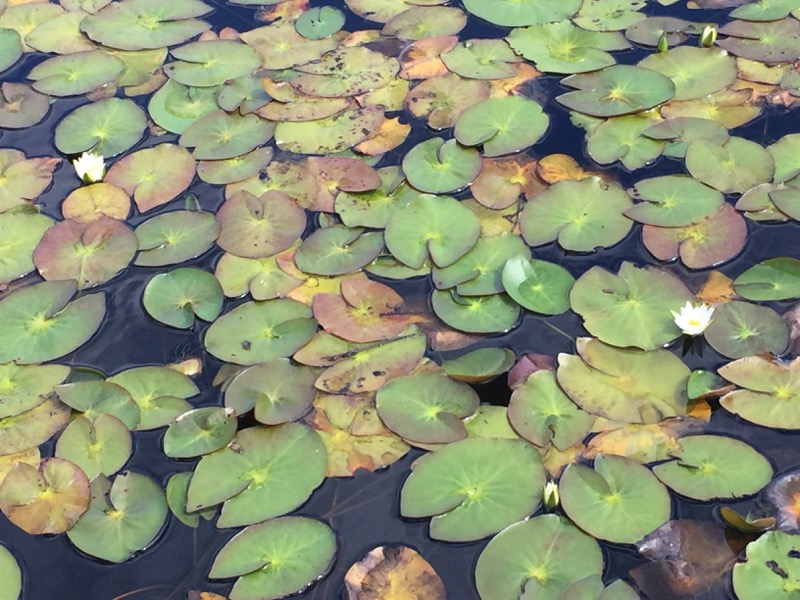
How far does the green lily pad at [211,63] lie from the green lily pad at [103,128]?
0.32 m

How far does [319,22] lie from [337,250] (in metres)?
1.75

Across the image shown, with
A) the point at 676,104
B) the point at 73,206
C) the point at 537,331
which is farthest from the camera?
the point at 676,104

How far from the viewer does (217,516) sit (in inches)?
107

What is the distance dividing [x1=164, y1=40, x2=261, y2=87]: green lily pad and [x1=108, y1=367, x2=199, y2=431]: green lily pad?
1.82 meters

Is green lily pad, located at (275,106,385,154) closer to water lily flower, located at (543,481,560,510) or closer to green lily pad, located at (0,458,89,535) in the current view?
green lily pad, located at (0,458,89,535)

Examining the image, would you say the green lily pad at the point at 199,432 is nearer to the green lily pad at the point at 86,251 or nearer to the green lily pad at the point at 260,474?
the green lily pad at the point at 260,474

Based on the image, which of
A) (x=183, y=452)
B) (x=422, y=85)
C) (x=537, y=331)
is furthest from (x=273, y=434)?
(x=422, y=85)

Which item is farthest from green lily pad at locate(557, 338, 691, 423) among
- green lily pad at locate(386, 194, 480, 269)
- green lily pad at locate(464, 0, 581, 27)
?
green lily pad at locate(464, 0, 581, 27)

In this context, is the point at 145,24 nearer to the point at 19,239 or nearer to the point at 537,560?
the point at 19,239

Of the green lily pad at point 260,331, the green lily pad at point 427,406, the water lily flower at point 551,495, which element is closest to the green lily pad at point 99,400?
the green lily pad at point 260,331

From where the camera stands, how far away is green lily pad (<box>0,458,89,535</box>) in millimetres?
2723

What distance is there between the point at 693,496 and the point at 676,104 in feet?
6.92

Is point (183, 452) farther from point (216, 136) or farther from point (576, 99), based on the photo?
point (576, 99)

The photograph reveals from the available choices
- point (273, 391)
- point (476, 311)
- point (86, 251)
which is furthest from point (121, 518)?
point (476, 311)
